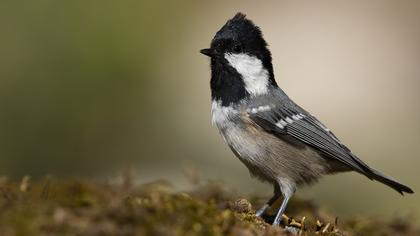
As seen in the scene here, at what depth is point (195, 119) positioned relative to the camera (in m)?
6.78

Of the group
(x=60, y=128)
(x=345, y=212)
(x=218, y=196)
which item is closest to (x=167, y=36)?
(x=60, y=128)

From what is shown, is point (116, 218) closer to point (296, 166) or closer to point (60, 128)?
point (296, 166)

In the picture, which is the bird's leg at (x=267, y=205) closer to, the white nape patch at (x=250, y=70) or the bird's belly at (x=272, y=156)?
the bird's belly at (x=272, y=156)

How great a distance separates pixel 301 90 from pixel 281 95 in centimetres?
367

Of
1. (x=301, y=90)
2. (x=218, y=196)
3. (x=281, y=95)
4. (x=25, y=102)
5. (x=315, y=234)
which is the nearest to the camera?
(x=315, y=234)

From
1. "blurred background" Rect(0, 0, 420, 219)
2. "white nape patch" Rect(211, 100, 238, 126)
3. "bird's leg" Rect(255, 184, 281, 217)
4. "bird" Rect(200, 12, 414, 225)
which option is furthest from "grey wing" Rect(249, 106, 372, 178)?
"blurred background" Rect(0, 0, 420, 219)

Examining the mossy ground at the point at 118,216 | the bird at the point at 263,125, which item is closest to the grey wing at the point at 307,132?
the bird at the point at 263,125

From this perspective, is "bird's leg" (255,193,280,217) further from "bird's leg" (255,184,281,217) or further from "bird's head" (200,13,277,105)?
"bird's head" (200,13,277,105)

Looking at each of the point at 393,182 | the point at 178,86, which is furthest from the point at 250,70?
the point at 178,86

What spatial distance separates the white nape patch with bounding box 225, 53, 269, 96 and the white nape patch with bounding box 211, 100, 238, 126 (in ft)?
0.59

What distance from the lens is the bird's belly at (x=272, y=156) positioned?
11.0 ft

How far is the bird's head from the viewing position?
3.51m

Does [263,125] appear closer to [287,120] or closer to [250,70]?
[287,120]

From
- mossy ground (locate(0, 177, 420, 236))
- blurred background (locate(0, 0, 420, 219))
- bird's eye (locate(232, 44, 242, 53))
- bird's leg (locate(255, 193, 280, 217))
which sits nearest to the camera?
mossy ground (locate(0, 177, 420, 236))
